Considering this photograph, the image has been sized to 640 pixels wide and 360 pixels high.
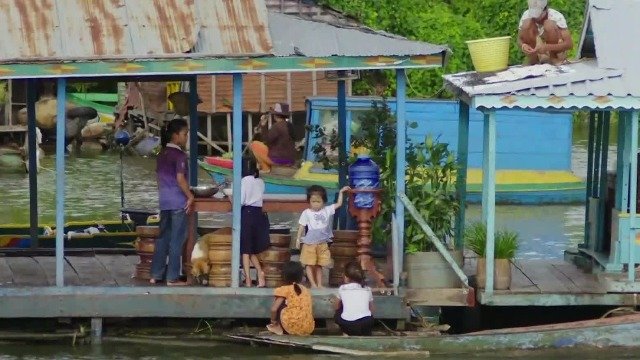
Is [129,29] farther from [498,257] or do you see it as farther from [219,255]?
[498,257]

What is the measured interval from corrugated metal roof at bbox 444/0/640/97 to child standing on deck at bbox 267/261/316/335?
2.16 metres

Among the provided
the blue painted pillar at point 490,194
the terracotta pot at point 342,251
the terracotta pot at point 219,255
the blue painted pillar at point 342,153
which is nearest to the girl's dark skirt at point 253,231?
the terracotta pot at point 219,255

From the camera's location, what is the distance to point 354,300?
1165 centimetres

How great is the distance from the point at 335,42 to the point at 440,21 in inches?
754

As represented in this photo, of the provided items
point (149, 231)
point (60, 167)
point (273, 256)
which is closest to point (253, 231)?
point (273, 256)

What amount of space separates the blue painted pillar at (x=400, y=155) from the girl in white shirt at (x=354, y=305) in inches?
15.2

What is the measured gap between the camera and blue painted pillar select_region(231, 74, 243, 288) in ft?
38.5

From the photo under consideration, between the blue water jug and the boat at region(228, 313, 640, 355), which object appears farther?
the blue water jug

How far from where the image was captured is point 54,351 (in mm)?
12148

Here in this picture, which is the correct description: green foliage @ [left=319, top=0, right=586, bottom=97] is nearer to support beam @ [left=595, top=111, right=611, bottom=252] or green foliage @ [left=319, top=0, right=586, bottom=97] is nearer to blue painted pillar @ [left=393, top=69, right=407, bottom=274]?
support beam @ [left=595, top=111, right=611, bottom=252]

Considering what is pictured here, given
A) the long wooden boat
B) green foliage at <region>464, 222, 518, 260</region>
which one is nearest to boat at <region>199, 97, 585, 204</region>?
the long wooden boat

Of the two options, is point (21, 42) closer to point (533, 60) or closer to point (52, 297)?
point (52, 297)

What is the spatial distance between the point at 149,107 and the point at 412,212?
60.7 ft

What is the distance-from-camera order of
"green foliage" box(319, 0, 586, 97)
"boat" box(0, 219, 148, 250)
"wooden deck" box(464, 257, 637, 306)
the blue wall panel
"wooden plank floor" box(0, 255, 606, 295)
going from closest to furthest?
"wooden deck" box(464, 257, 637, 306) → "wooden plank floor" box(0, 255, 606, 295) → "boat" box(0, 219, 148, 250) → the blue wall panel → "green foliage" box(319, 0, 586, 97)
